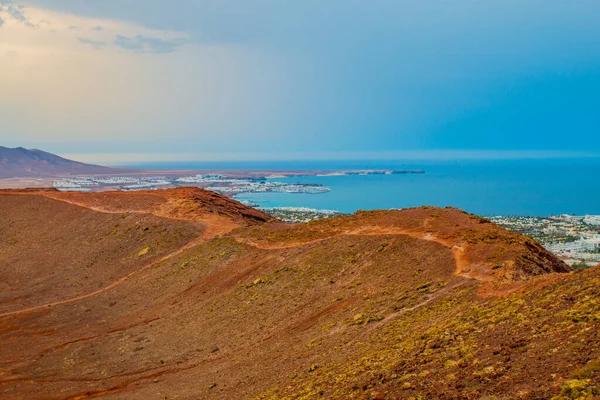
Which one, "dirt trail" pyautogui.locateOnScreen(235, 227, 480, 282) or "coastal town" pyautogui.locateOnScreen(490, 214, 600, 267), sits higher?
"dirt trail" pyautogui.locateOnScreen(235, 227, 480, 282)

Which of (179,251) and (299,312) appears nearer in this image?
(299,312)

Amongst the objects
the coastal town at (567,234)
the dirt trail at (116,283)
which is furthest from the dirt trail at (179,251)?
the coastal town at (567,234)

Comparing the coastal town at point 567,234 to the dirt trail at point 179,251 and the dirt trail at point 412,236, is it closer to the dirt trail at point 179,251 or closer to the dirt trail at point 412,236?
the dirt trail at point 412,236

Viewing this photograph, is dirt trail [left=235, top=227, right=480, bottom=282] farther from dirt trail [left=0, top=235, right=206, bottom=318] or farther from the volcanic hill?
dirt trail [left=0, top=235, right=206, bottom=318]

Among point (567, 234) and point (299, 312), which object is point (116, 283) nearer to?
point (299, 312)

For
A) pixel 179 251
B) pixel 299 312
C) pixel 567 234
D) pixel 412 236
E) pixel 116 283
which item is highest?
pixel 412 236

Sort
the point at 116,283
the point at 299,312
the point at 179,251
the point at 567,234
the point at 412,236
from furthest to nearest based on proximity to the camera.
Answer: the point at 567,234, the point at 179,251, the point at 116,283, the point at 412,236, the point at 299,312

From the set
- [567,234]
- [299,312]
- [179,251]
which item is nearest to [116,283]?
[179,251]

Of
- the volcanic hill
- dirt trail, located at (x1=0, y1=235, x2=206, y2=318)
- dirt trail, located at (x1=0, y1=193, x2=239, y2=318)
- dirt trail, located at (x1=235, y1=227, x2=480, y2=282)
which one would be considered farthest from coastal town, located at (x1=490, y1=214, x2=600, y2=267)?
dirt trail, located at (x1=0, y1=235, x2=206, y2=318)
